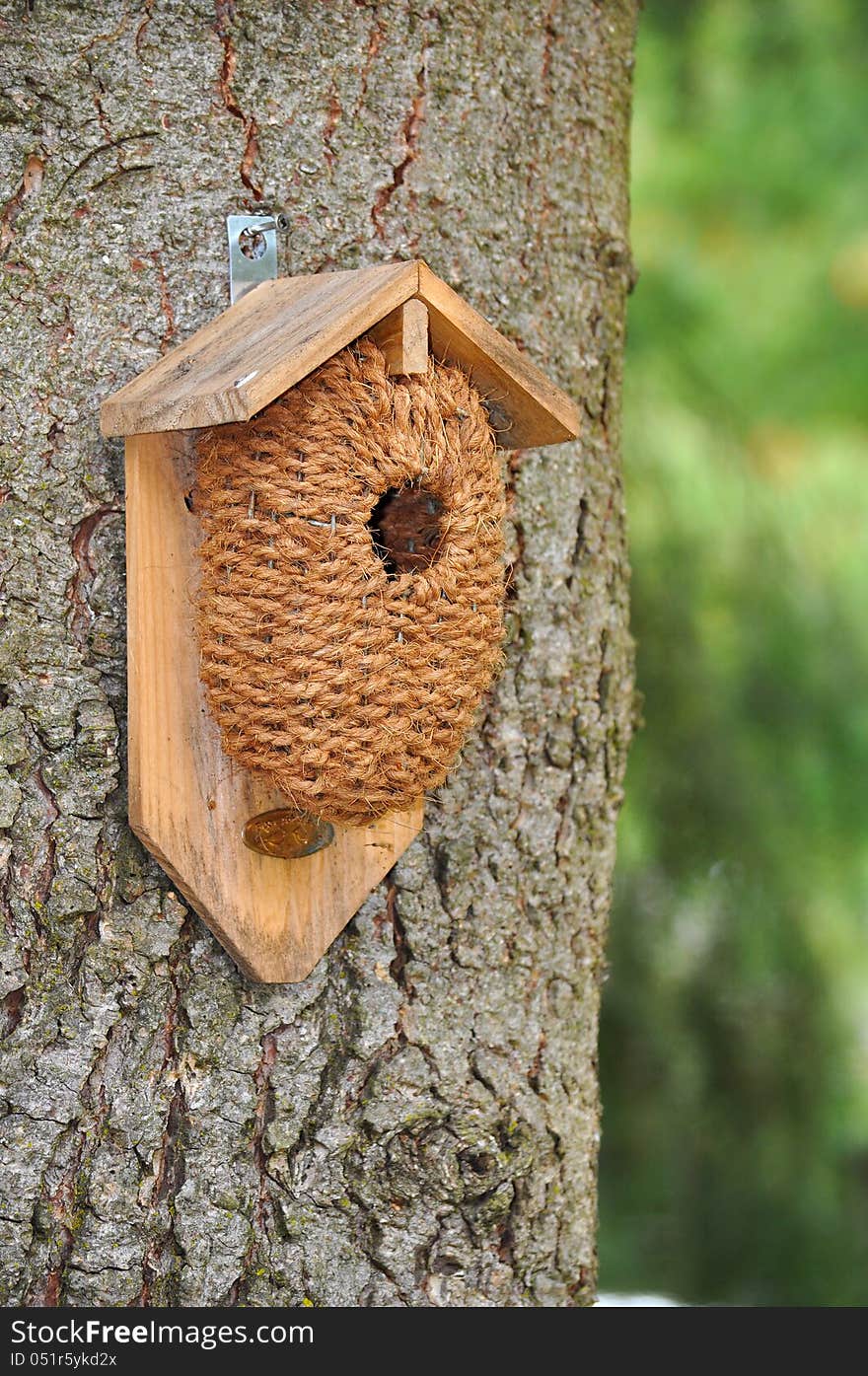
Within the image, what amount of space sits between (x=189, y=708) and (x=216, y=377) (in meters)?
0.26

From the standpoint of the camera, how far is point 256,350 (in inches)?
38.1

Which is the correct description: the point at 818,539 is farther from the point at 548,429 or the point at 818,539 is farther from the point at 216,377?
the point at 216,377

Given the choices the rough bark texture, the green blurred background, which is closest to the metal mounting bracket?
the rough bark texture

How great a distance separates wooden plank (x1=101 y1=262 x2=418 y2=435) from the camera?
921 mm

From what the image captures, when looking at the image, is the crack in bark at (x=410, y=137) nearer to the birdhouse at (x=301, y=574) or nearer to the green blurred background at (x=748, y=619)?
the birdhouse at (x=301, y=574)

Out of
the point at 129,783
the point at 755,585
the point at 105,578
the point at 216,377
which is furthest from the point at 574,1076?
the point at 755,585

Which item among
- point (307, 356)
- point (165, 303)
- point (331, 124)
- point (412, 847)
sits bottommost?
point (412, 847)

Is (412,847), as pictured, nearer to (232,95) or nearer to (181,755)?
(181,755)

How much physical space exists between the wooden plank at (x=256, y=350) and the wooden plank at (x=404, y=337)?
0.05 feet

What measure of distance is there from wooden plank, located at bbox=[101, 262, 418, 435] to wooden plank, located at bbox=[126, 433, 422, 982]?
6 centimetres

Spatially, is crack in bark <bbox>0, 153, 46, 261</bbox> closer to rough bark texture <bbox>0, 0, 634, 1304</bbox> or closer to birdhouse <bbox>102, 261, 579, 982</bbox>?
rough bark texture <bbox>0, 0, 634, 1304</bbox>

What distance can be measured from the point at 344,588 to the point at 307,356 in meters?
0.16

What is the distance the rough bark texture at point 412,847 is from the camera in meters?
1.10

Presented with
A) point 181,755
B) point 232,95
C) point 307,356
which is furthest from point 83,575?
point 232,95
